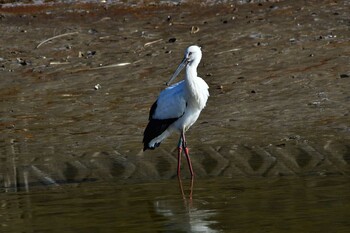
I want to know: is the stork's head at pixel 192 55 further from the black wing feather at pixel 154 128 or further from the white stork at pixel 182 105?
the black wing feather at pixel 154 128

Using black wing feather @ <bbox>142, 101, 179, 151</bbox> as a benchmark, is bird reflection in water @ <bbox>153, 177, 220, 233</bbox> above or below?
above

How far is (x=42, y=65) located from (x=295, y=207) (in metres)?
9.71

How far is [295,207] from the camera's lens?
8.15 metres

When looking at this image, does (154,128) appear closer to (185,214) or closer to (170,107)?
(170,107)

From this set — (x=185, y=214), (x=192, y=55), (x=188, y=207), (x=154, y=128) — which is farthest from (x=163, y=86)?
(x=185, y=214)

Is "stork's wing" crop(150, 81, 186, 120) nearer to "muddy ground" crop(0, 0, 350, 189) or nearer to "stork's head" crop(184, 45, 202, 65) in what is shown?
"stork's head" crop(184, 45, 202, 65)

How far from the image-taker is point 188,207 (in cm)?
862

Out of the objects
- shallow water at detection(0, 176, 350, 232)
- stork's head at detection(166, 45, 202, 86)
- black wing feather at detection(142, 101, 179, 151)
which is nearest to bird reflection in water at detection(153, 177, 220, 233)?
shallow water at detection(0, 176, 350, 232)

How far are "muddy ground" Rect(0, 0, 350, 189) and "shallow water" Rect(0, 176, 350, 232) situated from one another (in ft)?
2.36

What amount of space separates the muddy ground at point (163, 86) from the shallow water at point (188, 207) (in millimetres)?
718

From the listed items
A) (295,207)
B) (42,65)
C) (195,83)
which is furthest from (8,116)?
(295,207)

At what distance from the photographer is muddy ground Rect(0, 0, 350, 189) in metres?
11.4

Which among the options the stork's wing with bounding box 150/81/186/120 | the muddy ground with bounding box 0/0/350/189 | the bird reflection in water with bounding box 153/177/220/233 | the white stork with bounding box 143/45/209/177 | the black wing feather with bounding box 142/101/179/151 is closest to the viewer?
the bird reflection in water with bounding box 153/177/220/233

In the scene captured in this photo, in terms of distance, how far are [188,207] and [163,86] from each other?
686 centimetres
